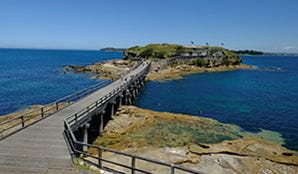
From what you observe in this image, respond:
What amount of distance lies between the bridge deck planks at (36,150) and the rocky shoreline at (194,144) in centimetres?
407

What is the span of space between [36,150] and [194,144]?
39.3 ft

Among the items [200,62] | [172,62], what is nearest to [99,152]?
[172,62]

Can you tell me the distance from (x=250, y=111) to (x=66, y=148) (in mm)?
27473

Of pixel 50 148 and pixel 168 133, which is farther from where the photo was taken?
pixel 168 133

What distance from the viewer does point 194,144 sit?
20.3 meters

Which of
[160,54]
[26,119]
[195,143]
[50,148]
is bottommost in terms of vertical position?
[195,143]

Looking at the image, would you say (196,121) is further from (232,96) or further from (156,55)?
(156,55)

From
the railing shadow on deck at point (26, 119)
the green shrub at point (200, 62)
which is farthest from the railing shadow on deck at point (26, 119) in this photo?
the green shrub at point (200, 62)

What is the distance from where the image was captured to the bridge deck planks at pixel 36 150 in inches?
424

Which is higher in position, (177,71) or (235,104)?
(177,71)

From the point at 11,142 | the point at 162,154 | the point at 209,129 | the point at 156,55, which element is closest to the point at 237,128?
the point at 209,129

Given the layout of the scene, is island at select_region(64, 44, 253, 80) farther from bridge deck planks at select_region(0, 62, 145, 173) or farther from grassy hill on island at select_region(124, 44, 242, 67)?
bridge deck planks at select_region(0, 62, 145, 173)

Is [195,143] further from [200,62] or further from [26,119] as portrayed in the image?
[200,62]

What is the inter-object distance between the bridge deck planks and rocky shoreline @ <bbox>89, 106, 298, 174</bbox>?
4.07 m
